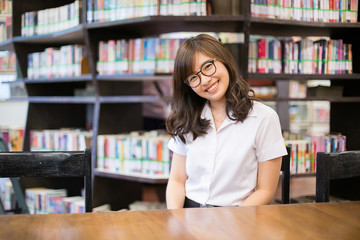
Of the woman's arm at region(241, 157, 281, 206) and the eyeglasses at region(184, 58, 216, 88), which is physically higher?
the eyeglasses at region(184, 58, 216, 88)

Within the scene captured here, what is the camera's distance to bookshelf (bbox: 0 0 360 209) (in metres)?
2.66

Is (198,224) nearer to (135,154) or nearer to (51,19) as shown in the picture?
(135,154)

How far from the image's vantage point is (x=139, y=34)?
3109 millimetres

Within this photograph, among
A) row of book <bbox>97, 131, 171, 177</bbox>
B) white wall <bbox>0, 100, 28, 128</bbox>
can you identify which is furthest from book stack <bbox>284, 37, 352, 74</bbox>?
white wall <bbox>0, 100, 28, 128</bbox>

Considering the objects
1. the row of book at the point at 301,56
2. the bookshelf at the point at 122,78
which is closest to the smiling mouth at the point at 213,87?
the bookshelf at the point at 122,78

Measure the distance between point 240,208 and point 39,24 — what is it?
276 cm

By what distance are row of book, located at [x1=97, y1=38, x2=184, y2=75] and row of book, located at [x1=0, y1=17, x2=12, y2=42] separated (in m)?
1.26

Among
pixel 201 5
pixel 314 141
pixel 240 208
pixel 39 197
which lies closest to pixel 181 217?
pixel 240 208

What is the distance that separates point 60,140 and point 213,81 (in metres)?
2.12

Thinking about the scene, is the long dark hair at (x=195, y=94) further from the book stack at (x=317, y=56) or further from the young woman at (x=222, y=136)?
the book stack at (x=317, y=56)

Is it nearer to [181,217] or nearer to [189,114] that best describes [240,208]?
[181,217]

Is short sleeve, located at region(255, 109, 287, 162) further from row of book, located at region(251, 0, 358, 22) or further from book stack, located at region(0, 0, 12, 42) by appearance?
book stack, located at region(0, 0, 12, 42)

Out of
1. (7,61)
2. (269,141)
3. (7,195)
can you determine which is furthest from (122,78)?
(7,195)

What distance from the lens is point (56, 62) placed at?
3303mm
